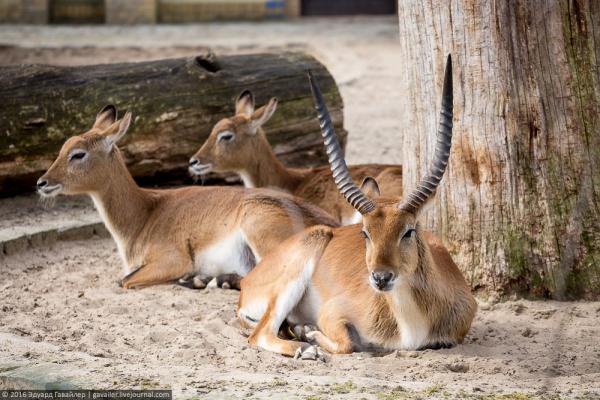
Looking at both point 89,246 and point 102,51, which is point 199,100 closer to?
point 89,246

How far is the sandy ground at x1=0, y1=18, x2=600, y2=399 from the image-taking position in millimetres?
5188

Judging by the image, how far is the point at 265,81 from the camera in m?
10.1

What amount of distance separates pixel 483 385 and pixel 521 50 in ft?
7.32

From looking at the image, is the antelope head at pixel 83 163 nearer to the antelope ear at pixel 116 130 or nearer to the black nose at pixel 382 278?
the antelope ear at pixel 116 130

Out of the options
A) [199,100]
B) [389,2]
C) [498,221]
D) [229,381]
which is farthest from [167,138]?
[389,2]

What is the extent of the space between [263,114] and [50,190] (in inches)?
83.4

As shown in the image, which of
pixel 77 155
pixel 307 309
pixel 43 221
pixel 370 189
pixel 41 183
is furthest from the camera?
pixel 43 221

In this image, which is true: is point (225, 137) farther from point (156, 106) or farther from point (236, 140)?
point (156, 106)

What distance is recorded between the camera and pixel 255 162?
32.2ft

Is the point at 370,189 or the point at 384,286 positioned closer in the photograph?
the point at 384,286

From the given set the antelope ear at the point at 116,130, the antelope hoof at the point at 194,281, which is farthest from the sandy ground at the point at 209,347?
the antelope ear at the point at 116,130

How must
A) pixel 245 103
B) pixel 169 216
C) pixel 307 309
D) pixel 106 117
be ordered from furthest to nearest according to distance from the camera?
pixel 245 103 → pixel 106 117 → pixel 169 216 → pixel 307 309

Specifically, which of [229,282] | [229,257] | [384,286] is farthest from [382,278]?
[229,257]

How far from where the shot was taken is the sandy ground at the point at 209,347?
17.0 feet
